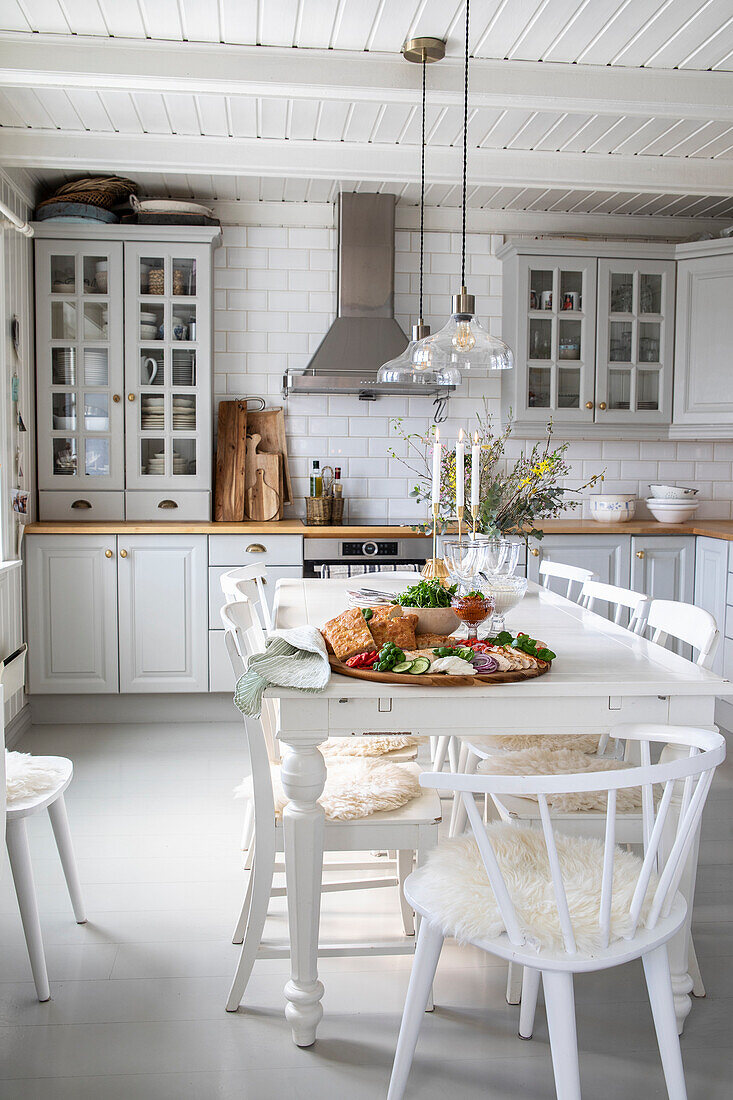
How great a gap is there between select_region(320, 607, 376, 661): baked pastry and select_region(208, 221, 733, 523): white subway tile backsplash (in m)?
2.95

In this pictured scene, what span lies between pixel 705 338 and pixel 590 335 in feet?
1.94

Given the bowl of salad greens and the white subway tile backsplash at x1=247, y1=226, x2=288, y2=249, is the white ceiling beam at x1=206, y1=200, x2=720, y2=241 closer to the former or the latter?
the white subway tile backsplash at x1=247, y1=226, x2=288, y2=249

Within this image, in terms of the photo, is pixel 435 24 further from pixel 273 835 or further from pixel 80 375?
pixel 273 835

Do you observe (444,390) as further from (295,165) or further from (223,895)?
(223,895)

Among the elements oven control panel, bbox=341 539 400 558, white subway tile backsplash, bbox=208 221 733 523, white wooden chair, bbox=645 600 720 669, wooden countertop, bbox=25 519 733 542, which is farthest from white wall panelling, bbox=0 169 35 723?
white wooden chair, bbox=645 600 720 669

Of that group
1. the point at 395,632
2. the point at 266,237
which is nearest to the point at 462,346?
the point at 395,632

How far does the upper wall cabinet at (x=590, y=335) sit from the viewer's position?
480cm

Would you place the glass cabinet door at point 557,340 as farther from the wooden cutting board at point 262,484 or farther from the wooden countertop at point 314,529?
the wooden cutting board at point 262,484

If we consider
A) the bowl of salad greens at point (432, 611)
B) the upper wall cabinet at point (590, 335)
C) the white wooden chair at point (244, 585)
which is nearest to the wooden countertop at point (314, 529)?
the upper wall cabinet at point (590, 335)

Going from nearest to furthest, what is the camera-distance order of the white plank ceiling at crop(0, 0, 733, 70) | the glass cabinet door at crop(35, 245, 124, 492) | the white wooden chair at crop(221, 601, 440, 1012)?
the white wooden chair at crop(221, 601, 440, 1012), the white plank ceiling at crop(0, 0, 733, 70), the glass cabinet door at crop(35, 245, 124, 492)

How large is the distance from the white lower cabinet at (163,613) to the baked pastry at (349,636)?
235cm

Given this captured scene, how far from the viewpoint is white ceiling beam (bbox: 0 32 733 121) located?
3.14 meters

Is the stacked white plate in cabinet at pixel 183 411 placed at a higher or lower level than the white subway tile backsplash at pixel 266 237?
lower

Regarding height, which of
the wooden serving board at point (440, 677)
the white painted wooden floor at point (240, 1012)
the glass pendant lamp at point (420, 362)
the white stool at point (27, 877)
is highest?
the glass pendant lamp at point (420, 362)
